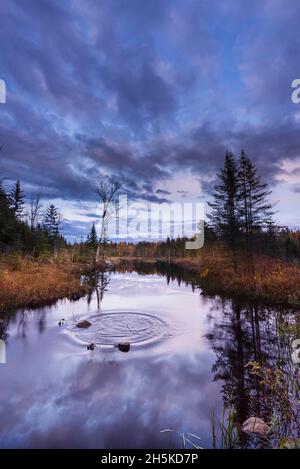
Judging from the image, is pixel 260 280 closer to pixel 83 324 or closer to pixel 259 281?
pixel 259 281

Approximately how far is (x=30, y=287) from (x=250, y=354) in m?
13.5

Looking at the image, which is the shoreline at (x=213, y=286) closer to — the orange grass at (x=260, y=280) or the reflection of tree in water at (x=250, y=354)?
the orange grass at (x=260, y=280)

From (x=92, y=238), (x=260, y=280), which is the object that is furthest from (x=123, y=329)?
(x=92, y=238)

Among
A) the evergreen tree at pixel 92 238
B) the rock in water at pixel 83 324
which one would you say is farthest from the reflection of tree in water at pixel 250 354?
the evergreen tree at pixel 92 238

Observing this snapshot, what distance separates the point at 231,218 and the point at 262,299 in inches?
346

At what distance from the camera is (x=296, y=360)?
21.9 ft

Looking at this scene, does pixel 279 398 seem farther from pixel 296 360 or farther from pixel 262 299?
pixel 262 299

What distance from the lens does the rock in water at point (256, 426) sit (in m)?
4.09

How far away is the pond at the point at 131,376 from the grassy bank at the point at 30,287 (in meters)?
2.29

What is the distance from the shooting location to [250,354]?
7.83m

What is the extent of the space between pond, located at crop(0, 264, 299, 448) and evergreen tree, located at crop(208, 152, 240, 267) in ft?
35.8
